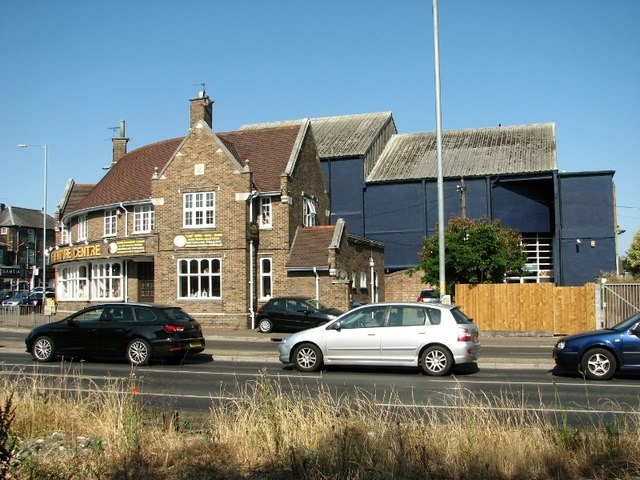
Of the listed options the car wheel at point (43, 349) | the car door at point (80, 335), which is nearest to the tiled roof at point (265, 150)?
the car door at point (80, 335)

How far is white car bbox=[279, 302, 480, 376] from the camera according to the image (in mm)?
14391

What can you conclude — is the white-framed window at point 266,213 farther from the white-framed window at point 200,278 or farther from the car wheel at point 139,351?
the car wheel at point 139,351

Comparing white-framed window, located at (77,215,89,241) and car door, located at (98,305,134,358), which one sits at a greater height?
white-framed window, located at (77,215,89,241)

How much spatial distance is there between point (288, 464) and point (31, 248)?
9136 cm

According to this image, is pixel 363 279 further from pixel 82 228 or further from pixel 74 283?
pixel 74 283

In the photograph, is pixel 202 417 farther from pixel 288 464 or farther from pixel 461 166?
pixel 461 166

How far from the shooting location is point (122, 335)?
54.5 ft

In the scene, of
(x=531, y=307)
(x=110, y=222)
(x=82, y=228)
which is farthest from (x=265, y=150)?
(x=531, y=307)

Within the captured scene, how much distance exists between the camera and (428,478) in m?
5.65

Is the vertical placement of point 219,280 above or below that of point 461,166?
below

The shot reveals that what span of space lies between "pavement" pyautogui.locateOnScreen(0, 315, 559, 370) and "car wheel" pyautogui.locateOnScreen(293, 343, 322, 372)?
7.95 ft

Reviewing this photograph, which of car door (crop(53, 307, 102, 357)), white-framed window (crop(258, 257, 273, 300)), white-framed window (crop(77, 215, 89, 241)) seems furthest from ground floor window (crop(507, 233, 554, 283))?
car door (crop(53, 307, 102, 357))

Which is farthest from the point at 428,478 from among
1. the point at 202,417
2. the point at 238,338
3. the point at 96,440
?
the point at 238,338

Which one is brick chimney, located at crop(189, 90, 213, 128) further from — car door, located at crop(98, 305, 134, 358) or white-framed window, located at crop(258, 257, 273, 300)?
car door, located at crop(98, 305, 134, 358)
